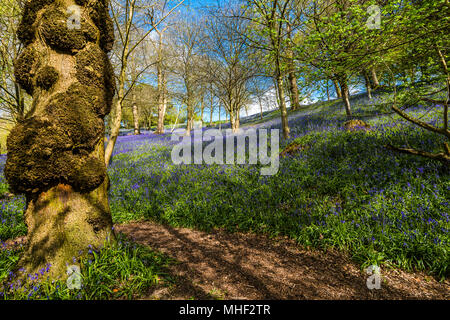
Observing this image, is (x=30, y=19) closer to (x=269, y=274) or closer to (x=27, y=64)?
(x=27, y=64)

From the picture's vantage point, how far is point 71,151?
2240 millimetres

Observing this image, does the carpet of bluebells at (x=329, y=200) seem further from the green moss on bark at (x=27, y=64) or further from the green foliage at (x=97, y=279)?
the green moss on bark at (x=27, y=64)

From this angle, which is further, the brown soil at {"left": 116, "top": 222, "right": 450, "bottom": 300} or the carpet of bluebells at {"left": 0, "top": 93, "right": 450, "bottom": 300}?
the carpet of bluebells at {"left": 0, "top": 93, "right": 450, "bottom": 300}

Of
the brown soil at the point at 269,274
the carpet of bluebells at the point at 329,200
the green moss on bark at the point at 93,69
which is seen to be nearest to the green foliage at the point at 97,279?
the brown soil at the point at 269,274

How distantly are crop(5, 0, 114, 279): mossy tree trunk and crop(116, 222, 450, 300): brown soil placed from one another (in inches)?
51.7

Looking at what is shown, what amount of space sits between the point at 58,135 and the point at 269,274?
3283 millimetres

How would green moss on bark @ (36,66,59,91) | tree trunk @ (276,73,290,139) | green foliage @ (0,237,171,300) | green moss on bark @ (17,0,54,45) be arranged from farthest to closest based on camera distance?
tree trunk @ (276,73,290,139) → green moss on bark @ (17,0,54,45) → green moss on bark @ (36,66,59,91) → green foliage @ (0,237,171,300)

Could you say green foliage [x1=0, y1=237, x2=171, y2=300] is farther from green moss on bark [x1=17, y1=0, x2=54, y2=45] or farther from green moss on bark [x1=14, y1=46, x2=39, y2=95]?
green moss on bark [x1=17, y1=0, x2=54, y2=45]

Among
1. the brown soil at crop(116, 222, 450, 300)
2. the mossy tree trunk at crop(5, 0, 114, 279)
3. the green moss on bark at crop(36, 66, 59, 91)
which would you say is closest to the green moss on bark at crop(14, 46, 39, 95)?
the mossy tree trunk at crop(5, 0, 114, 279)

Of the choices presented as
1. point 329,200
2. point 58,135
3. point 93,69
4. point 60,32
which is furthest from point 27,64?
point 329,200

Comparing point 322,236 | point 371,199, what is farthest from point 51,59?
point 371,199

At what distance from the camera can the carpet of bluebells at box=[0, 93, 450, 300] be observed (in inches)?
109

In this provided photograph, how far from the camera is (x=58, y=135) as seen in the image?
2.10 m

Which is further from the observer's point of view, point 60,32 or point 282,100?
point 282,100
